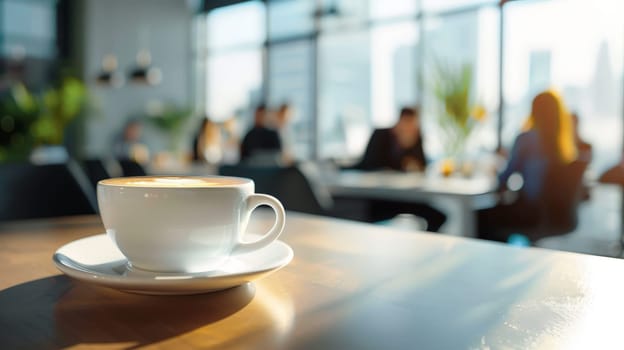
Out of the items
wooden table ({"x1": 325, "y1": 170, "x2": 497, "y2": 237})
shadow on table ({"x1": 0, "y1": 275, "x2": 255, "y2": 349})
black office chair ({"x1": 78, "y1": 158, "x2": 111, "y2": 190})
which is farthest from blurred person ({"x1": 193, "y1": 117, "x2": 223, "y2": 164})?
shadow on table ({"x1": 0, "y1": 275, "x2": 255, "y2": 349})

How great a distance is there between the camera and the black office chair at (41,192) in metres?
1.49

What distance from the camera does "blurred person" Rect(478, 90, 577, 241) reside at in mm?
2992

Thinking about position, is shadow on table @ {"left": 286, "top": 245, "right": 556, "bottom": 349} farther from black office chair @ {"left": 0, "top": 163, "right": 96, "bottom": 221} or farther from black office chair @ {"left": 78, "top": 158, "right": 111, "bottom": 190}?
black office chair @ {"left": 78, "top": 158, "right": 111, "bottom": 190}

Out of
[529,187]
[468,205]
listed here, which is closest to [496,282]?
[468,205]

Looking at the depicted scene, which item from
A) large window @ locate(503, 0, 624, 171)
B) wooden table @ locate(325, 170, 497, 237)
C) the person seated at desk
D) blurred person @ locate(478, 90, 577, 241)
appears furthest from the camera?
large window @ locate(503, 0, 624, 171)

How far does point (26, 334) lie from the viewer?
44 cm

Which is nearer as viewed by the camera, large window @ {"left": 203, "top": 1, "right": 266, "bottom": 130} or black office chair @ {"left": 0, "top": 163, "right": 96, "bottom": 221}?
black office chair @ {"left": 0, "top": 163, "right": 96, "bottom": 221}

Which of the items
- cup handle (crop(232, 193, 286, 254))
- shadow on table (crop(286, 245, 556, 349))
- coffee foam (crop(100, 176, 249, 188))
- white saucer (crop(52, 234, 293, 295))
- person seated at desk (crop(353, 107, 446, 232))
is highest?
coffee foam (crop(100, 176, 249, 188))

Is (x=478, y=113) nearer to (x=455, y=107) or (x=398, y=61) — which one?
(x=455, y=107)

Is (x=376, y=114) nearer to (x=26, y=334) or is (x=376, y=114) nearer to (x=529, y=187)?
(x=529, y=187)

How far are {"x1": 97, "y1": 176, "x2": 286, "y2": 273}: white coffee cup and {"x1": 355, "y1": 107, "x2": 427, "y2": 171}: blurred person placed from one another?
463cm

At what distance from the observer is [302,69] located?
29.5 feet

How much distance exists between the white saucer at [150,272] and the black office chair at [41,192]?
34.5 inches

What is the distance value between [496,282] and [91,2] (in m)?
9.96
